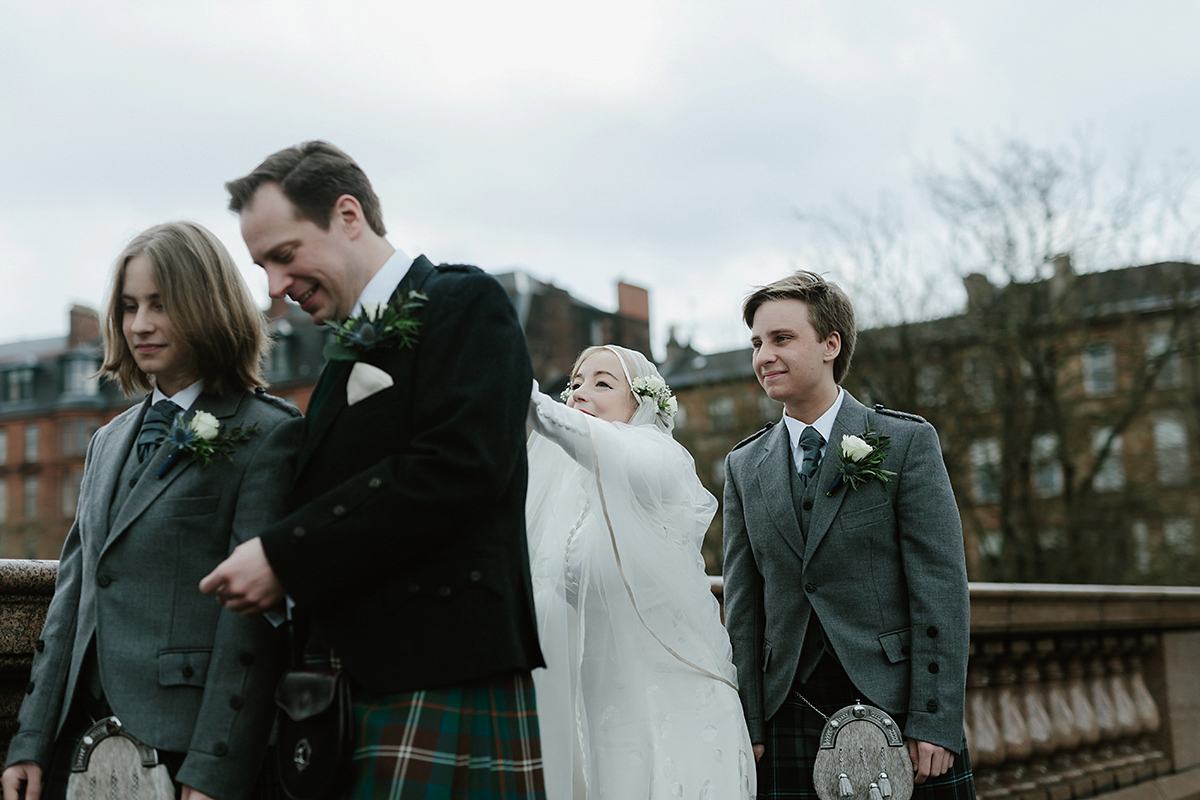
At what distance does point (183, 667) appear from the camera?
7.82 feet

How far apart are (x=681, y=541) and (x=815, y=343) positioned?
0.88 meters

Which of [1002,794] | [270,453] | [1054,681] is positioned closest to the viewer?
[270,453]

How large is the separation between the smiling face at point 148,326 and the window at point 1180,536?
68.6 feet

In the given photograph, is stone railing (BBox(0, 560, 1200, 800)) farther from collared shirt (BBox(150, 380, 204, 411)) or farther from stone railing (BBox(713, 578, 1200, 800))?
collared shirt (BBox(150, 380, 204, 411))

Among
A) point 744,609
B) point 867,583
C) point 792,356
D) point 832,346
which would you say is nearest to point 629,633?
point 744,609

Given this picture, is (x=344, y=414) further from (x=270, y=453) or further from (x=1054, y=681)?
(x=1054, y=681)

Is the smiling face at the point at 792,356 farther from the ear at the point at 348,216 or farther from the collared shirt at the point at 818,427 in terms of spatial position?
the ear at the point at 348,216

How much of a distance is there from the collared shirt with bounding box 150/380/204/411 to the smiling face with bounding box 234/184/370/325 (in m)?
0.47

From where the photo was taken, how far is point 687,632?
387cm

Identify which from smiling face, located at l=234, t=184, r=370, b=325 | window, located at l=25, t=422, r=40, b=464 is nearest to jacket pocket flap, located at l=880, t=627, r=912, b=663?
smiling face, located at l=234, t=184, r=370, b=325

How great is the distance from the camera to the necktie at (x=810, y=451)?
3.71 meters

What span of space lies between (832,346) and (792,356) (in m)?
0.21

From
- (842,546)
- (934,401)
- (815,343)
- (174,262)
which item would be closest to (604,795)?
(842,546)

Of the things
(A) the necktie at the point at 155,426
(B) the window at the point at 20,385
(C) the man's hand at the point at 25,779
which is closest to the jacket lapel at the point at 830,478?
(A) the necktie at the point at 155,426
